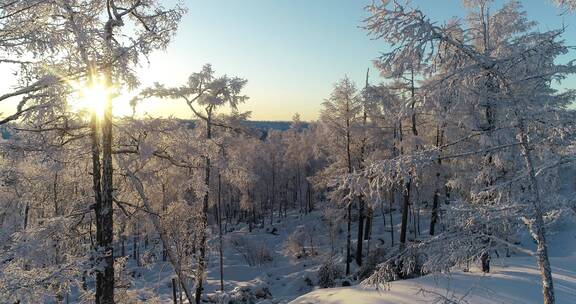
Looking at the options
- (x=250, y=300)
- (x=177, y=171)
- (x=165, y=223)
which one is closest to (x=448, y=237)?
(x=165, y=223)

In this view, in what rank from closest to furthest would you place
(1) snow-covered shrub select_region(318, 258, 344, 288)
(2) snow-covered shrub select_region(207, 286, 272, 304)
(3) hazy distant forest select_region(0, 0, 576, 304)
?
(3) hazy distant forest select_region(0, 0, 576, 304), (2) snow-covered shrub select_region(207, 286, 272, 304), (1) snow-covered shrub select_region(318, 258, 344, 288)

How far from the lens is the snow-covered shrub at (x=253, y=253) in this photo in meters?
31.4

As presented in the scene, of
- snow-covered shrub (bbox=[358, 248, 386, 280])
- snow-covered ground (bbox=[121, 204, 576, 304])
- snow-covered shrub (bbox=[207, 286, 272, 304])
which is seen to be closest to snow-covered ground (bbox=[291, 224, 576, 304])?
snow-covered ground (bbox=[121, 204, 576, 304])

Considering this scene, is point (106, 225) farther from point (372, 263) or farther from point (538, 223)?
point (372, 263)

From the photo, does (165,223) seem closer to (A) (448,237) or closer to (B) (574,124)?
(A) (448,237)

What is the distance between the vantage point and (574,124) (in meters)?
4.40

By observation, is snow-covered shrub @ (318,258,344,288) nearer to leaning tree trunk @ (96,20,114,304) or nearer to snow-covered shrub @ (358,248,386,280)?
snow-covered shrub @ (358,248,386,280)

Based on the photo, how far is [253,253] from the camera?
1258 inches

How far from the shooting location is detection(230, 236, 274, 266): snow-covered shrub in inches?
1237

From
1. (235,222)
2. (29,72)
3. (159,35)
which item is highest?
(159,35)

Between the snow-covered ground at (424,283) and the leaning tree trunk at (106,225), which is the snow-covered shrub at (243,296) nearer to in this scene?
the snow-covered ground at (424,283)

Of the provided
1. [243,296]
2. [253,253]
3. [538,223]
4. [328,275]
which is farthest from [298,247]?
[538,223]

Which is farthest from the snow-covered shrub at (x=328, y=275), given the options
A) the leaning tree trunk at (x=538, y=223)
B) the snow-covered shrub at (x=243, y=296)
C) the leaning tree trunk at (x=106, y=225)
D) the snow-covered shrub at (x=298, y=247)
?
the leaning tree trunk at (x=538, y=223)

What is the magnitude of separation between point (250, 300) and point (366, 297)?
1061 cm
